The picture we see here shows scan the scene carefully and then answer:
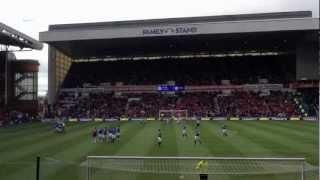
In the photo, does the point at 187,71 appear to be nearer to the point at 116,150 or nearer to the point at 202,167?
the point at 116,150

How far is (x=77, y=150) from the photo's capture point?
34.0m

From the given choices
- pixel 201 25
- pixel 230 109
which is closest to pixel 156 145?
pixel 201 25

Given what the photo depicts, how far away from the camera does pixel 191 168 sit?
18359 mm

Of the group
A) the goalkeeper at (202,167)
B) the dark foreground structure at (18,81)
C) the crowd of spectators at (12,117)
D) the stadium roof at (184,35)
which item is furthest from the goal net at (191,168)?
the dark foreground structure at (18,81)

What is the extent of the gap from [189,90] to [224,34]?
1706cm

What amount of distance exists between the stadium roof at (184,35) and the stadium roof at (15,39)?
3.85m

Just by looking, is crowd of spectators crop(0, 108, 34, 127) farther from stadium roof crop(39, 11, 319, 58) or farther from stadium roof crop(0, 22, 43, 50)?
stadium roof crop(39, 11, 319, 58)

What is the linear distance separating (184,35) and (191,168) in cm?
5816

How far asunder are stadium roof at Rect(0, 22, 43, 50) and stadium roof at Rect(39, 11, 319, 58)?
3.85 m

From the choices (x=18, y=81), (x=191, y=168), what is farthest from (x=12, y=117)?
(x=191, y=168)

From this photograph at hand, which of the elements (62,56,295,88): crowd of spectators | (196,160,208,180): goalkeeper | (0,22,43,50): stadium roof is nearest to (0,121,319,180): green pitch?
(196,160,208,180): goalkeeper

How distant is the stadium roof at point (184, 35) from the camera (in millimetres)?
72438

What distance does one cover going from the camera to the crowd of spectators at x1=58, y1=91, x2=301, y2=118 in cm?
8025

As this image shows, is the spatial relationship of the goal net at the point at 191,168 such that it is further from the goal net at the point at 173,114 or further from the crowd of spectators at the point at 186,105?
the crowd of spectators at the point at 186,105
